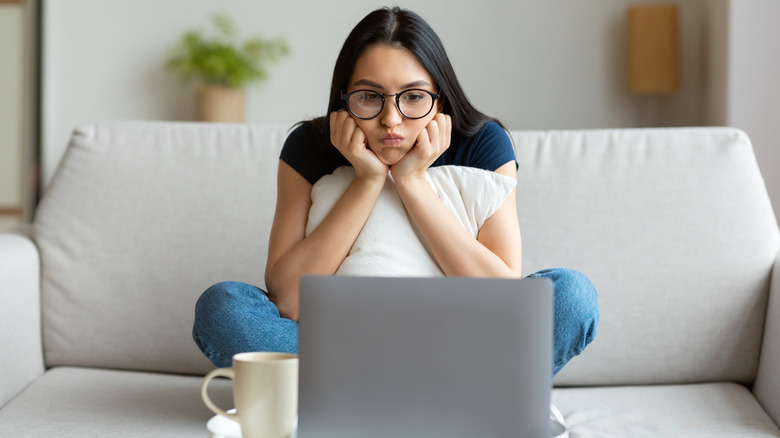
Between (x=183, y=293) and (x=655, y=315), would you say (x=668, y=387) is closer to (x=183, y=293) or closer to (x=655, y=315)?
(x=655, y=315)

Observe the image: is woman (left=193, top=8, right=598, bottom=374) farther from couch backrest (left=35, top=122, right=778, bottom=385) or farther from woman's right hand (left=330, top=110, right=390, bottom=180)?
couch backrest (left=35, top=122, right=778, bottom=385)

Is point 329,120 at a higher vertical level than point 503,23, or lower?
lower

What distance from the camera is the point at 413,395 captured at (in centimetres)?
71

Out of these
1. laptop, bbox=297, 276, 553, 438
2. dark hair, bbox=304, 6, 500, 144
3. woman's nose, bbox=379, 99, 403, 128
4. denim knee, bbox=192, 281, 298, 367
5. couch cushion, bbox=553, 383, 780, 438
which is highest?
dark hair, bbox=304, 6, 500, 144

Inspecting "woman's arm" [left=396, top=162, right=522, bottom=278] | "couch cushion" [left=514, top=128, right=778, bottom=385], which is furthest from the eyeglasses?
"couch cushion" [left=514, top=128, right=778, bottom=385]

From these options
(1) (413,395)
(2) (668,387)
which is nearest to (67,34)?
(2) (668,387)

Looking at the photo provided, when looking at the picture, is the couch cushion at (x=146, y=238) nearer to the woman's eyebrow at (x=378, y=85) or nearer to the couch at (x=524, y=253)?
the couch at (x=524, y=253)

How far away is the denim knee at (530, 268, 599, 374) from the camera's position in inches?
45.4

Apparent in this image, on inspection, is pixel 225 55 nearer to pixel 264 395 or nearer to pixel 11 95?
pixel 11 95

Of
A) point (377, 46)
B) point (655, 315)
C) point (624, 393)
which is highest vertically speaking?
point (377, 46)

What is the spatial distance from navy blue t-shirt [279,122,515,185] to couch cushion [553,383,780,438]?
0.49 meters

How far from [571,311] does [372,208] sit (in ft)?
1.21

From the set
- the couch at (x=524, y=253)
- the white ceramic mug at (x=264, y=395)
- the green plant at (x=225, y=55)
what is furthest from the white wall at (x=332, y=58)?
the white ceramic mug at (x=264, y=395)

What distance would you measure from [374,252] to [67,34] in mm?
3072
